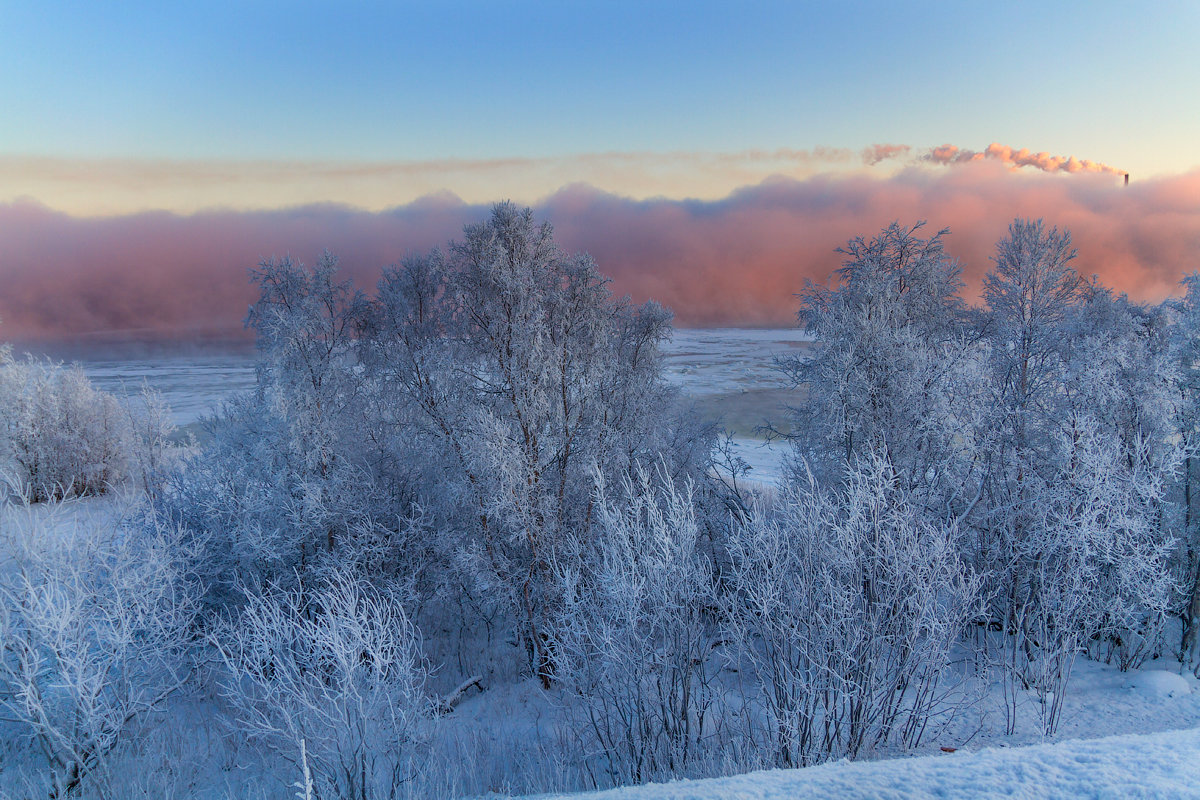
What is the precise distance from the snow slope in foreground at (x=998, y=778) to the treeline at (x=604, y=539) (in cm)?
300

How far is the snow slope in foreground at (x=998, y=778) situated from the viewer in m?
4.28

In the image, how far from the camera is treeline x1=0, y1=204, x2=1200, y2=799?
8.65 m

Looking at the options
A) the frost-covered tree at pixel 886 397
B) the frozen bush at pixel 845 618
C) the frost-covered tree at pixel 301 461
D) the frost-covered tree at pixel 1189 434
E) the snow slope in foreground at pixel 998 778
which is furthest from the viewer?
the frost-covered tree at pixel 301 461

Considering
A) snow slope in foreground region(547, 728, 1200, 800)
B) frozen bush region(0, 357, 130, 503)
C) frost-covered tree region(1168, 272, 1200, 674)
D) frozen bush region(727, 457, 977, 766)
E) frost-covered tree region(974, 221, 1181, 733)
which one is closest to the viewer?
snow slope in foreground region(547, 728, 1200, 800)

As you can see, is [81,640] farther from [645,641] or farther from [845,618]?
[845,618]

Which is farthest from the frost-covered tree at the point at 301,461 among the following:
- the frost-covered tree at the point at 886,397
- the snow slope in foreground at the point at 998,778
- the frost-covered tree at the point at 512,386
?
the frost-covered tree at the point at 886,397

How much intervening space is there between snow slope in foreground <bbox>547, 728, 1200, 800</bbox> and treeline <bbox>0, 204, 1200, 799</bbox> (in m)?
3.00

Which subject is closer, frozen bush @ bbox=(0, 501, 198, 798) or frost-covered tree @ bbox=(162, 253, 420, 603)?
frozen bush @ bbox=(0, 501, 198, 798)

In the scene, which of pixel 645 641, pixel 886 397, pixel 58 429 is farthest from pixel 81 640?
pixel 58 429

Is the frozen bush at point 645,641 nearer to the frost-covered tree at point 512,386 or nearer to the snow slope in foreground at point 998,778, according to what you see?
the frost-covered tree at point 512,386

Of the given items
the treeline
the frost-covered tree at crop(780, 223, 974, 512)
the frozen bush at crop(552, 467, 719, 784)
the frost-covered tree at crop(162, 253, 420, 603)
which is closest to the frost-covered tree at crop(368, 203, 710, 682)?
the treeline

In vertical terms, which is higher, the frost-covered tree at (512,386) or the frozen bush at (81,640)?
the frost-covered tree at (512,386)

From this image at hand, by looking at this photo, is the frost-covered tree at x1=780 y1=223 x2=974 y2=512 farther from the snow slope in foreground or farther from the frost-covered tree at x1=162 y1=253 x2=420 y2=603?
the frost-covered tree at x1=162 y1=253 x2=420 y2=603

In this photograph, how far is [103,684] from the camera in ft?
30.0
